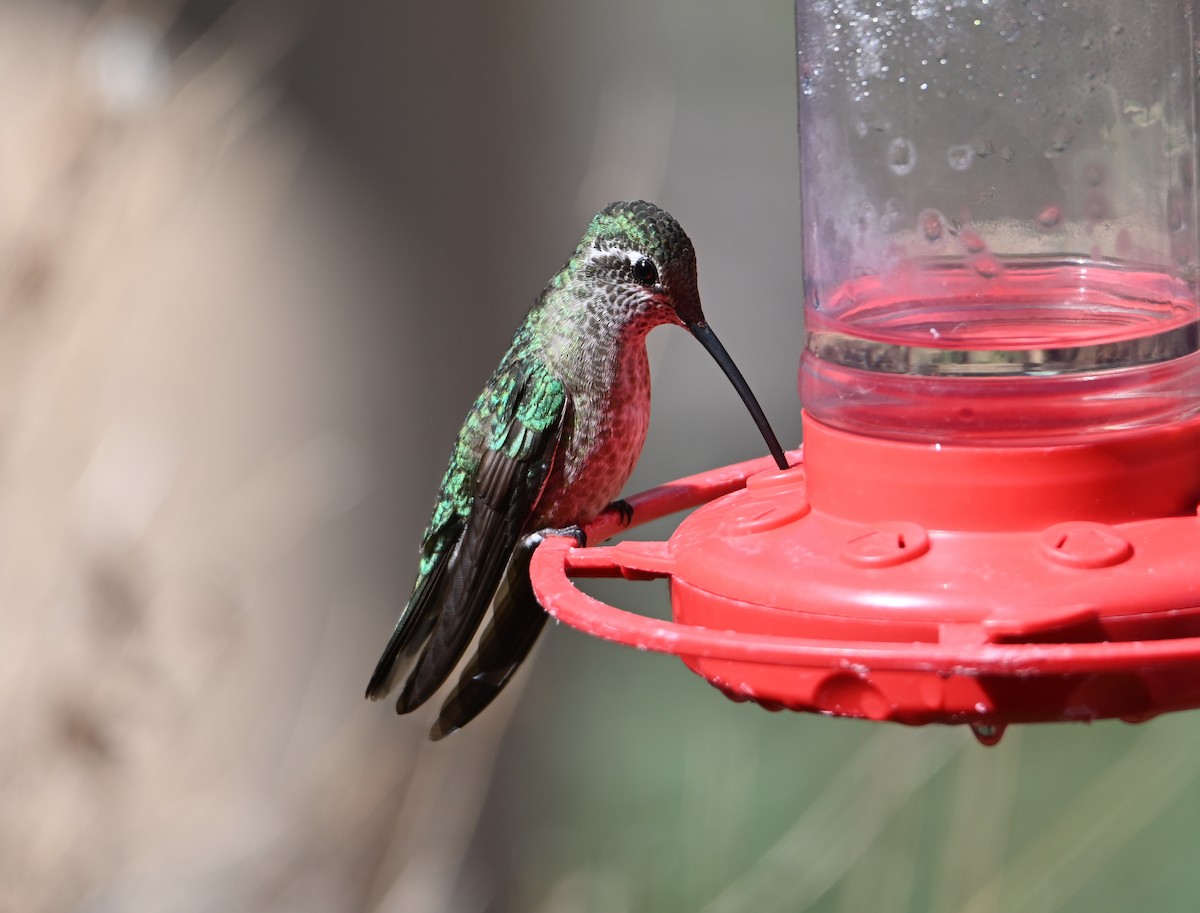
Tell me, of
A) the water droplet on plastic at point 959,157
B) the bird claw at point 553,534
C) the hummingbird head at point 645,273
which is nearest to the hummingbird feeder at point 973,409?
the water droplet on plastic at point 959,157

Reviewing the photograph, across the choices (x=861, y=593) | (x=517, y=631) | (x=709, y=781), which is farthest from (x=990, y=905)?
(x=861, y=593)

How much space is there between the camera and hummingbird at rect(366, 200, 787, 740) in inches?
99.9

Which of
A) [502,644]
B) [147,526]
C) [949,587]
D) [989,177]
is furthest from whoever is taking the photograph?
[147,526]

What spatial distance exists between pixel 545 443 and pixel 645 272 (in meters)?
0.40

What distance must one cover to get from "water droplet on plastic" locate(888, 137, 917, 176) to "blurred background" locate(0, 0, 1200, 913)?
1.40 m

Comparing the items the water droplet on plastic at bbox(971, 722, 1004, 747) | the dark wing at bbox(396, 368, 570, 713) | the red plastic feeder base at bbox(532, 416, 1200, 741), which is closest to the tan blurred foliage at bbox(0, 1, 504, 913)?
the dark wing at bbox(396, 368, 570, 713)

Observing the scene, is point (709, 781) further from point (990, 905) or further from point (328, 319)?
point (328, 319)

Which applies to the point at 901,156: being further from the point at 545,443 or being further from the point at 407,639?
the point at 407,639

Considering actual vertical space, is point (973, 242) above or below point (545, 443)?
above

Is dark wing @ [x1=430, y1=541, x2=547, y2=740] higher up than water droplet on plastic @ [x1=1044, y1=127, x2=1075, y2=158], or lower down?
lower down

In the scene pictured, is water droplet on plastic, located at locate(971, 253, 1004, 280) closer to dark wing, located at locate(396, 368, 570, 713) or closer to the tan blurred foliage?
dark wing, located at locate(396, 368, 570, 713)

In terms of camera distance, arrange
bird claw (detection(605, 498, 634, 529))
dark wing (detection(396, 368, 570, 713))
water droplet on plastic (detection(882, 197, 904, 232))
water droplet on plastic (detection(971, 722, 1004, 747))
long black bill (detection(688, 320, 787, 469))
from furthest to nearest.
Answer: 1. bird claw (detection(605, 498, 634, 529))
2. dark wing (detection(396, 368, 570, 713))
3. long black bill (detection(688, 320, 787, 469))
4. water droplet on plastic (detection(882, 197, 904, 232))
5. water droplet on plastic (detection(971, 722, 1004, 747))

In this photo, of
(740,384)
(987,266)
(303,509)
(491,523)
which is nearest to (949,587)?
(987,266)

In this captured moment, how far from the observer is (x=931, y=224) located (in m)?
2.06
